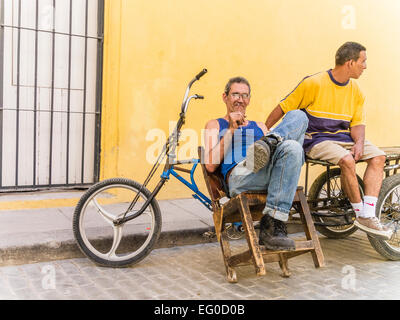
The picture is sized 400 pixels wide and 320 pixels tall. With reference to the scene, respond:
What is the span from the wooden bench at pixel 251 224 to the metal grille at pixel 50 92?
2.28 metres

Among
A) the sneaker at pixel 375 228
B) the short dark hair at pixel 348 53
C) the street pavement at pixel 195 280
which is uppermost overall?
the short dark hair at pixel 348 53

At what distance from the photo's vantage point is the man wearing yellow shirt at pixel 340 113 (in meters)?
4.09

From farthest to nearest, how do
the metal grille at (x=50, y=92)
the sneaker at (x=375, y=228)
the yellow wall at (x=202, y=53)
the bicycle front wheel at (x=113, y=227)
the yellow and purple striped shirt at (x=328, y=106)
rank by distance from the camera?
the yellow wall at (x=202, y=53), the metal grille at (x=50, y=92), the yellow and purple striped shirt at (x=328, y=106), the sneaker at (x=375, y=228), the bicycle front wheel at (x=113, y=227)

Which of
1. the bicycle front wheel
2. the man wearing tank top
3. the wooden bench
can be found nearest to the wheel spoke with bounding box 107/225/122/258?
the bicycle front wheel

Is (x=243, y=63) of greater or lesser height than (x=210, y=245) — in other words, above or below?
above

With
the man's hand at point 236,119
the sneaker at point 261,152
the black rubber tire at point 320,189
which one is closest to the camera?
the sneaker at point 261,152

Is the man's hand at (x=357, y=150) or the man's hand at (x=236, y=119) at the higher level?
the man's hand at (x=236, y=119)

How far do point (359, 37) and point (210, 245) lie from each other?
4450mm

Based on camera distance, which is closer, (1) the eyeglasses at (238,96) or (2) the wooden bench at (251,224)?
(2) the wooden bench at (251,224)

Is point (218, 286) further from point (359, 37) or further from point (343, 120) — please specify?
point (359, 37)

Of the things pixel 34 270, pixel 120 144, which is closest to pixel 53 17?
pixel 120 144

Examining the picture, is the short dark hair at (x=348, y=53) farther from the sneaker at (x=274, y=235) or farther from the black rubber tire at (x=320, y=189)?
the sneaker at (x=274, y=235)

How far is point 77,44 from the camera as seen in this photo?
546 centimetres

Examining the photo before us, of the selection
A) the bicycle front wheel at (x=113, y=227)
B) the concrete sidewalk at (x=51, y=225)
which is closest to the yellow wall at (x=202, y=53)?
the concrete sidewalk at (x=51, y=225)
